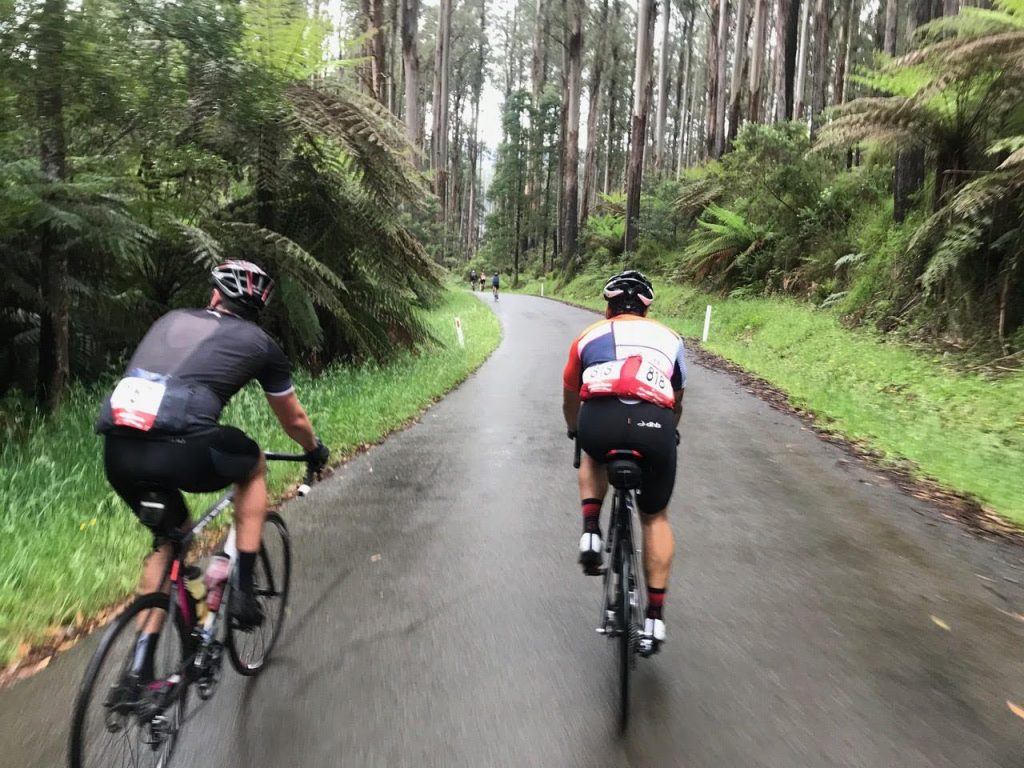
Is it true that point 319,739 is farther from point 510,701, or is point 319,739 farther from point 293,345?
point 293,345

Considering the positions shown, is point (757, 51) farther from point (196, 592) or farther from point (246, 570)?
point (196, 592)

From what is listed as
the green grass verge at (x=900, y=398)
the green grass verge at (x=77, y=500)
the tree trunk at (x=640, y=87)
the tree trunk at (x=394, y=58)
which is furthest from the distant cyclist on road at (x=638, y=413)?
the tree trunk at (x=394, y=58)

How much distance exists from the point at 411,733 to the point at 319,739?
37cm

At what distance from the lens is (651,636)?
10.3 feet

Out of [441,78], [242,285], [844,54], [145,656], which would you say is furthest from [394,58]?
[145,656]

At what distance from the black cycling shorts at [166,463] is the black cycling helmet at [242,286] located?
20.5 inches

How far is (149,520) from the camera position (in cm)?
256

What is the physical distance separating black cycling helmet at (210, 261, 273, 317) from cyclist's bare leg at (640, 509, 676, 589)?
2053mm

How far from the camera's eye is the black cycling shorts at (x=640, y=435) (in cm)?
315

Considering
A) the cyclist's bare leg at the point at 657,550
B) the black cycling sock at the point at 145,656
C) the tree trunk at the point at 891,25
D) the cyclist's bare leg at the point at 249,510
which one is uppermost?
the tree trunk at the point at 891,25

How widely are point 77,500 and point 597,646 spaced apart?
3.87 m

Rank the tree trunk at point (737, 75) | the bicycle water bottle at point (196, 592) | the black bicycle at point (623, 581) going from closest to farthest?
the bicycle water bottle at point (196, 592) < the black bicycle at point (623, 581) < the tree trunk at point (737, 75)

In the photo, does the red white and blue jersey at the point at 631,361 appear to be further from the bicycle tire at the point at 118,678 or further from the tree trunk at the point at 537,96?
the tree trunk at the point at 537,96

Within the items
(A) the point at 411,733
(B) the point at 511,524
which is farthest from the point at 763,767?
(B) the point at 511,524
